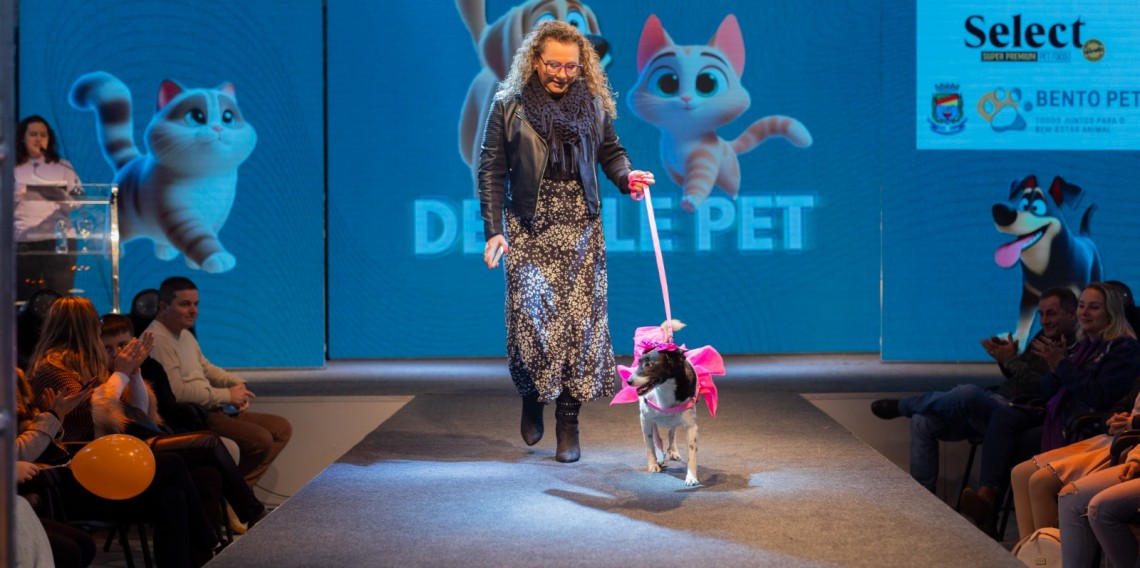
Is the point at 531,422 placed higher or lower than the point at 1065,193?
lower

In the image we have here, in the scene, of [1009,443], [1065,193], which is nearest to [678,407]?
[1009,443]

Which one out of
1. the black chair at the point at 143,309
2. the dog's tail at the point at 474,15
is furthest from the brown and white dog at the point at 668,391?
the dog's tail at the point at 474,15

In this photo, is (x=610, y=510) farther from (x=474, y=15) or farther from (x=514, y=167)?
(x=474, y=15)

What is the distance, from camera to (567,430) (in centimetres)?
396

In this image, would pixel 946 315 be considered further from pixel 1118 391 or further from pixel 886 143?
pixel 1118 391

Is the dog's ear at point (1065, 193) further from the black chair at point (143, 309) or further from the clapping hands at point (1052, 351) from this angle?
the black chair at point (143, 309)

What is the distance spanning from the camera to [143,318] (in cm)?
591

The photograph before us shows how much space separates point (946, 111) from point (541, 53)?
4283 mm

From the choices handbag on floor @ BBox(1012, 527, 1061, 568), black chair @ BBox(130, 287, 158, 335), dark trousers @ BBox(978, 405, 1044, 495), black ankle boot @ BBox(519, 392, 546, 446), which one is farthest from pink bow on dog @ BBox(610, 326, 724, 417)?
black chair @ BBox(130, 287, 158, 335)

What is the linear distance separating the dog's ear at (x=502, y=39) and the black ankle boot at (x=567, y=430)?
395 cm

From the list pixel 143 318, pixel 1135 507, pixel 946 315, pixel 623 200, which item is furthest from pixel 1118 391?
pixel 143 318

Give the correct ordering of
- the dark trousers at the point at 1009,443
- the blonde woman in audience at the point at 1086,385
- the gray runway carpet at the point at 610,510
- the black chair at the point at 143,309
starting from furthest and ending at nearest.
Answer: the black chair at the point at 143,309, the dark trousers at the point at 1009,443, the blonde woman in audience at the point at 1086,385, the gray runway carpet at the point at 610,510

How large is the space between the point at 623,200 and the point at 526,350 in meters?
3.82

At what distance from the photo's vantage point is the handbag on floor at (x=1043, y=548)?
3.74 metres
